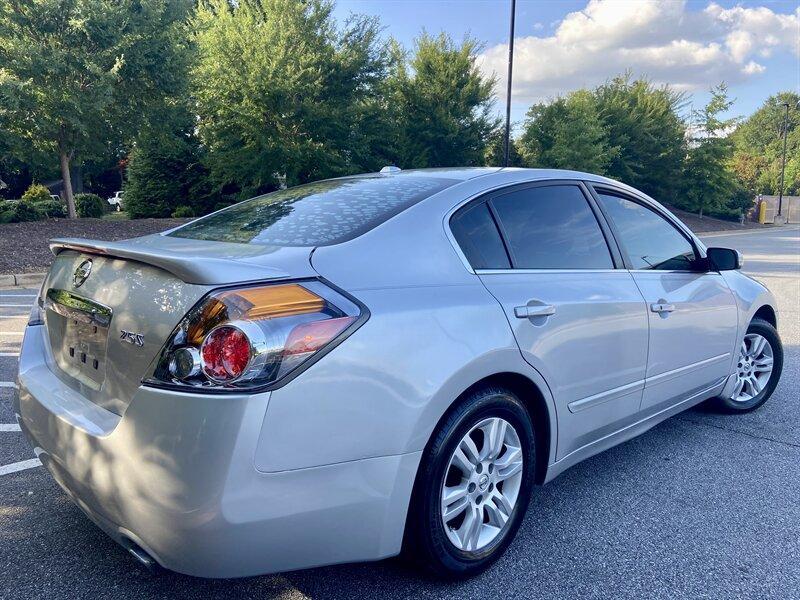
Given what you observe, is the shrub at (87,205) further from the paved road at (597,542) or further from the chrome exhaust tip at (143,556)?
the chrome exhaust tip at (143,556)

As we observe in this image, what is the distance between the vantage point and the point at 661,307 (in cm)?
323

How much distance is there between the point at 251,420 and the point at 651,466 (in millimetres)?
2628

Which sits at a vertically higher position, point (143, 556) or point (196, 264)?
point (196, 264)

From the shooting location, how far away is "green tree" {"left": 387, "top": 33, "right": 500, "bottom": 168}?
2269cm

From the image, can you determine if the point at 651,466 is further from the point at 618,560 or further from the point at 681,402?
the point at 618,560

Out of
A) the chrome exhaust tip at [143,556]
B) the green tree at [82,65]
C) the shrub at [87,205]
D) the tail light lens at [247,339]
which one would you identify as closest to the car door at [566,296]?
the tail light lens at [247,339]

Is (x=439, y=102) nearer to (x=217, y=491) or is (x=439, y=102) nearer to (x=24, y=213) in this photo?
(x=24, y=213)

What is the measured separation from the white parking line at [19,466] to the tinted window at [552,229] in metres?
2.72

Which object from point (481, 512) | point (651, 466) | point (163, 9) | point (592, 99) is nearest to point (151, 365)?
point (481, 512)

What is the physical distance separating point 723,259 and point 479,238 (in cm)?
198

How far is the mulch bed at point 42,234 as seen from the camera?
11500 mm

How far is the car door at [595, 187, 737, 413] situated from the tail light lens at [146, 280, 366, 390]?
6.50ft

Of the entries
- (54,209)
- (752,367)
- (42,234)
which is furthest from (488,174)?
(54,209)

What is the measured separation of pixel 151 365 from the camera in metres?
1.91
